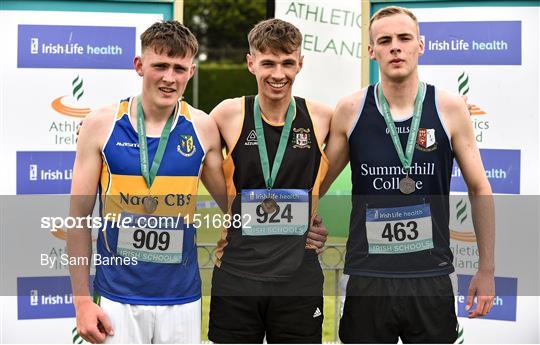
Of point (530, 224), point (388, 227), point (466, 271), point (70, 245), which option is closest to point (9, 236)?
point (70, 245)

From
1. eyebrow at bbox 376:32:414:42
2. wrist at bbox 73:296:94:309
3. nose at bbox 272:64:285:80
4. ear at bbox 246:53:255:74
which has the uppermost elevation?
eyebrow at bbox 376:32:414:42

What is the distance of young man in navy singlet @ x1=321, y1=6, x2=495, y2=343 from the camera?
4168 millimetres

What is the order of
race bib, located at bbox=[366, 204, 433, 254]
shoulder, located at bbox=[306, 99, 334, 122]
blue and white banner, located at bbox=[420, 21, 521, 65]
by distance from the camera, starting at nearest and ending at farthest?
race bib, located at bbox=[366, 204, 433, 254]
shoulder, located at bbox=[306, 99, 334, 122]
blue and white banner, located at bbox=[420, 21, 521, 65]

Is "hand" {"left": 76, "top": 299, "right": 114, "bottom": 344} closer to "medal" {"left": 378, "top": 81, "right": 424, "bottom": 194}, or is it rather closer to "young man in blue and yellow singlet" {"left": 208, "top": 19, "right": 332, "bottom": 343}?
"young man in blue and yellow singlet" {"left": 208, "top": 19, "right": 332, "bottom": 343}

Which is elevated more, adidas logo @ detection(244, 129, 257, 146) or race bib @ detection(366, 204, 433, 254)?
adidas logo @ detection(244, 129, 257, 146)

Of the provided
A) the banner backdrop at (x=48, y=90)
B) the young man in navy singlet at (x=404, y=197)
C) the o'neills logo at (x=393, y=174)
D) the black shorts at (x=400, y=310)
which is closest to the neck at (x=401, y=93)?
the young man in navy singlet at (x=404, y=197)

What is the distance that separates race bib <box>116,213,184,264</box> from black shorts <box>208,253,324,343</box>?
41 centimetres

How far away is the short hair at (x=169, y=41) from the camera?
4090 millimetres

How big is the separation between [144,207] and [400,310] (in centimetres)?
131

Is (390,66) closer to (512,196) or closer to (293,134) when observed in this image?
(293,134)

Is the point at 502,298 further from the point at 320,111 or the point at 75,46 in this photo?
the point at 75,46

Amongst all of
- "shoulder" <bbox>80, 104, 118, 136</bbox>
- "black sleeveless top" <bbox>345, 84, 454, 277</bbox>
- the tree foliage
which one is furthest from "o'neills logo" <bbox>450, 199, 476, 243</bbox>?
the tree foliage

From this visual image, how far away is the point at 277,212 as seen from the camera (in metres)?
4.23

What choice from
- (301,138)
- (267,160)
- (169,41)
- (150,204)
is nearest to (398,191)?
(301,138)
